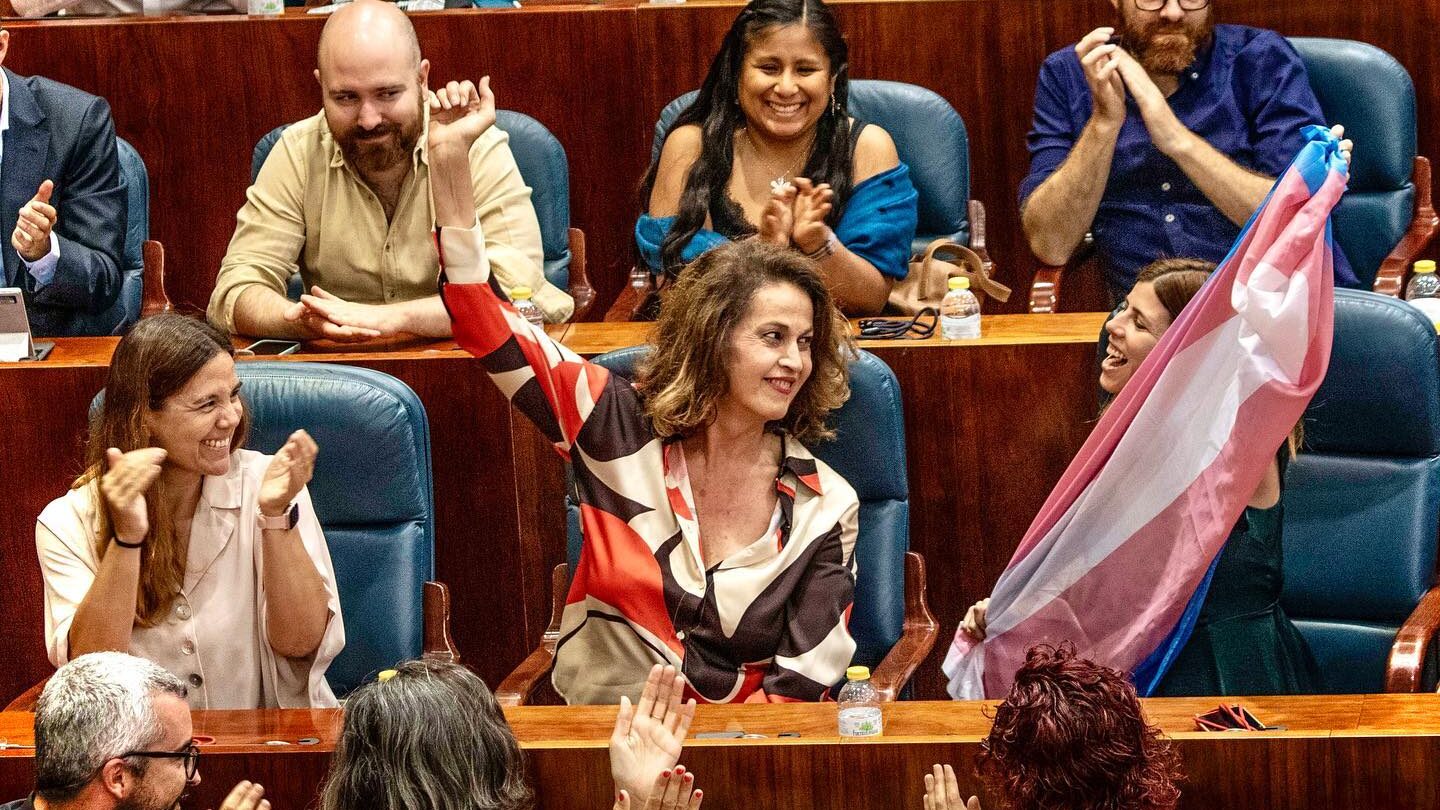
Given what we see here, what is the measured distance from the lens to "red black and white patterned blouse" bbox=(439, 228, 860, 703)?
246 centimetres

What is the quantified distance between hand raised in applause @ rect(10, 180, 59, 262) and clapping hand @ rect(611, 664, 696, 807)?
59.7 inches

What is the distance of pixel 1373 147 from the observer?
3.35 metres

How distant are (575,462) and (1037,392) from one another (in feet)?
2.16

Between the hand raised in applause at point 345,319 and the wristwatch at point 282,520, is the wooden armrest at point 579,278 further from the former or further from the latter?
the wristwatch at point 282,520

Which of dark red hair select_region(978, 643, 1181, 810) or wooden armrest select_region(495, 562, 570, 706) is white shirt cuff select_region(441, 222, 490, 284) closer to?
wooden armrest select_region(495, 562, 570, 706)

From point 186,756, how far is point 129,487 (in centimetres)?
42

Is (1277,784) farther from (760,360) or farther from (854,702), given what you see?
(760,360)

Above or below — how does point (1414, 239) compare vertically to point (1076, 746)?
above

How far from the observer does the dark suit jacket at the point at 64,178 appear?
327 centimetres

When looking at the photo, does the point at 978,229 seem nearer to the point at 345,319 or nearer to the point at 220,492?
the point at 345,319

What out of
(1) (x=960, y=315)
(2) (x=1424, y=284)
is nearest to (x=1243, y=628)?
(1) (x=960, y=315)

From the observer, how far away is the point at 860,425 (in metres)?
2.57

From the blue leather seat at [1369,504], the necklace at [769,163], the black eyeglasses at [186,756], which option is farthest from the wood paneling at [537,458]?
the black eyeglasses at [186,756]

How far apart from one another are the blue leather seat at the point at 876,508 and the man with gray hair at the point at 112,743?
0.63 meters
